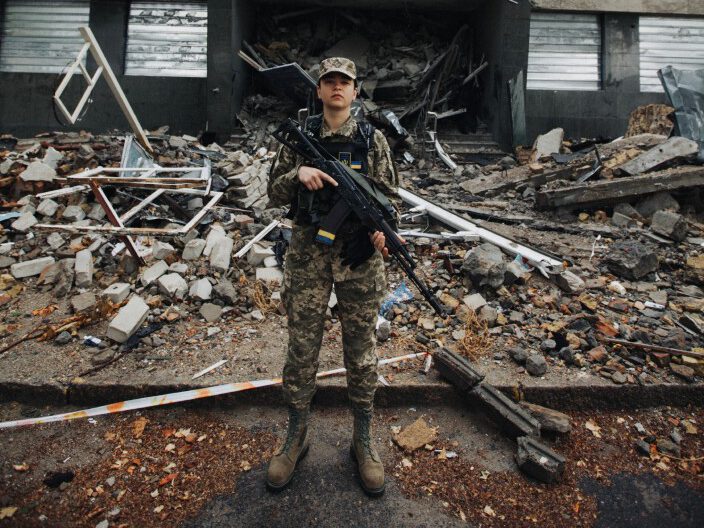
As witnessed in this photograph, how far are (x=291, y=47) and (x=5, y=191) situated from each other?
7462 mm

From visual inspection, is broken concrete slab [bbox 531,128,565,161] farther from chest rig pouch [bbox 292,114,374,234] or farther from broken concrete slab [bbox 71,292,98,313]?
broken concrete slab [bbox 71,292,98,313]

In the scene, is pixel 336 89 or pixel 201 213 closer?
pixel 336 89

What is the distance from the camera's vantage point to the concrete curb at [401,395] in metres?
2.74

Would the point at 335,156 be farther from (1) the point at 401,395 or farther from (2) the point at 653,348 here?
(2) the point at 653,348

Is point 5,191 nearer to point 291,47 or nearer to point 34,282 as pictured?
point 34,282

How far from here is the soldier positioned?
2000 millimetres

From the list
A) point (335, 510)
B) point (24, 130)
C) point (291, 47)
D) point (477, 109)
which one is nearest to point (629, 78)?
point (477, 109)

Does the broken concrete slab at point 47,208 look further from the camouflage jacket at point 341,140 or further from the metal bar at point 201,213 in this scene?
the camouflage jacket at point 341,140

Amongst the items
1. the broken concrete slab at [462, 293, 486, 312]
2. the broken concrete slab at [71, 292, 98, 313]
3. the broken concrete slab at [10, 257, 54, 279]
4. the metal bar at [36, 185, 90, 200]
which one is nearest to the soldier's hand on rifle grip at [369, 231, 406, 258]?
the broken concrete slab at [462, 293, 486, 312]

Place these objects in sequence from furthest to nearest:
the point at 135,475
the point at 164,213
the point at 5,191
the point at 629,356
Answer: the point at 5,191, the point at 164,213, the point at 629,356, the point at 135,475

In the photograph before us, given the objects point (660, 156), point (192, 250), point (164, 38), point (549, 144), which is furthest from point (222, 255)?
point (164, 38)

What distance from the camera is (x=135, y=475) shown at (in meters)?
2.24

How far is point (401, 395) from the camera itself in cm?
281

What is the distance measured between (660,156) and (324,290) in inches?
241
